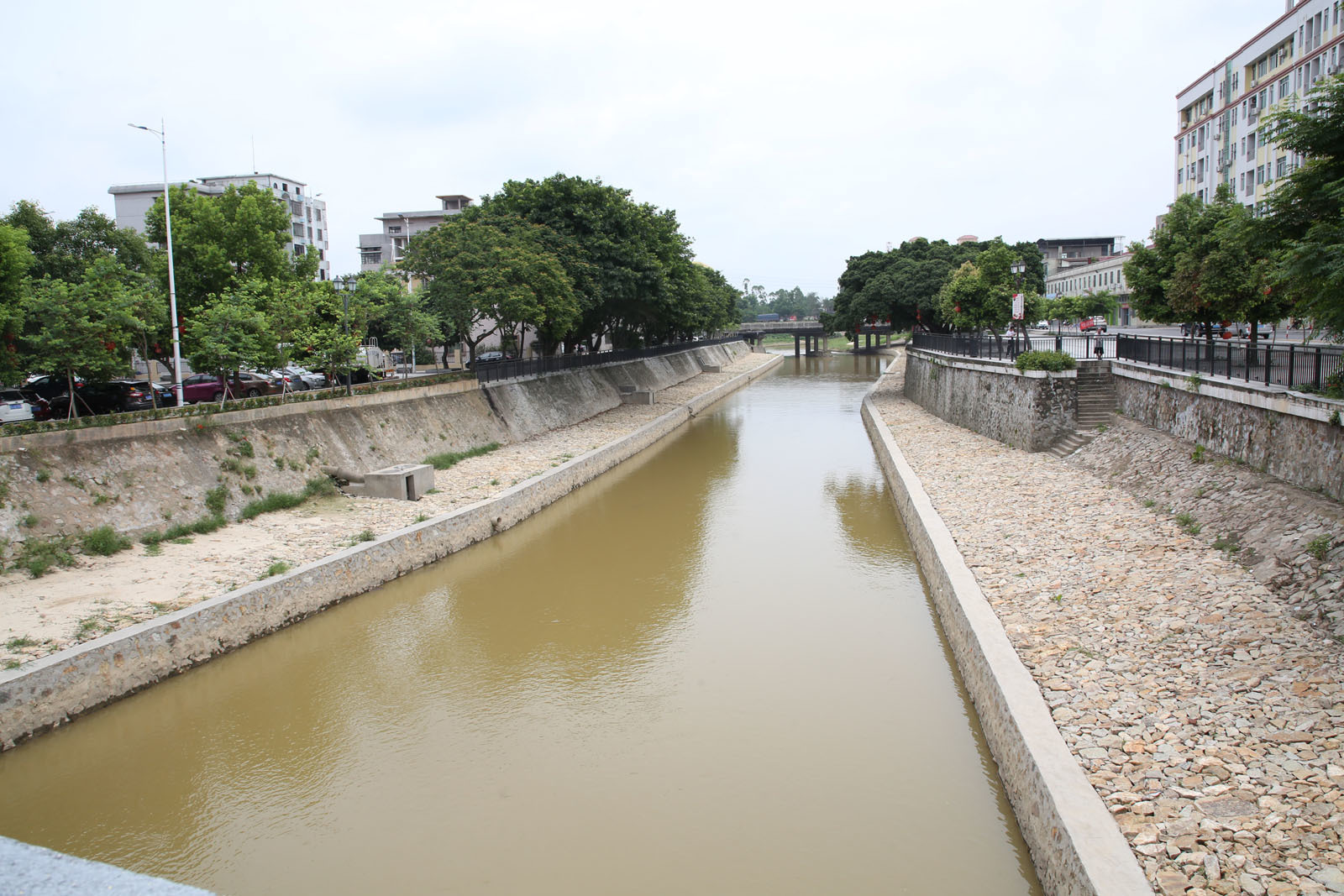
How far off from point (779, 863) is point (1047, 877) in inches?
87.2

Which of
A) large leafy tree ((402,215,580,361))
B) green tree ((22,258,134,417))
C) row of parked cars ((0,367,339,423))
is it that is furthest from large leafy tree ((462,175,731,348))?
green tree ((22,258,134,417))

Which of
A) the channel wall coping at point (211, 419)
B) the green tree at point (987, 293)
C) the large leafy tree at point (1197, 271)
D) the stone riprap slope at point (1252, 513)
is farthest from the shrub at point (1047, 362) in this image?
the channel wall coping at point (211, 419)

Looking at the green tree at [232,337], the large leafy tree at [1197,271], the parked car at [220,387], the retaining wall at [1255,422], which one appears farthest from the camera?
the parked car at [220,387]

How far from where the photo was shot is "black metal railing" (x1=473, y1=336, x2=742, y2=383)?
1222 inches

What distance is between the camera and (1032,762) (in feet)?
23.9

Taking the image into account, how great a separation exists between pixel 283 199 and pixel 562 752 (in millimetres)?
66089

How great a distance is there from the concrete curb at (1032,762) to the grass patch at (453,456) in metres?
14.7

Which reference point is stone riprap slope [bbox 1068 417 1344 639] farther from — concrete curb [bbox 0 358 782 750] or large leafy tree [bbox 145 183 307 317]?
large leafy tree [bbox 145 183 307 317]

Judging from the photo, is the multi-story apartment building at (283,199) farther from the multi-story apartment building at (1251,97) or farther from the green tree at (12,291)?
the multi-story apartment building at (1251,97)

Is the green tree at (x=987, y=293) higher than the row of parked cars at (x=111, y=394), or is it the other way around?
the green tree at (x=987, y=293)

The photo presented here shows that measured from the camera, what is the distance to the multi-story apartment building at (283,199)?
6994cm

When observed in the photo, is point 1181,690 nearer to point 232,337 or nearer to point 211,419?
point 211,419

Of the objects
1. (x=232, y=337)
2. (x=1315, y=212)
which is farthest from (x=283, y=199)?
(x=1315, y=212)

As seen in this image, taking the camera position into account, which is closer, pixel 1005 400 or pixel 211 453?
pixel 211 453
